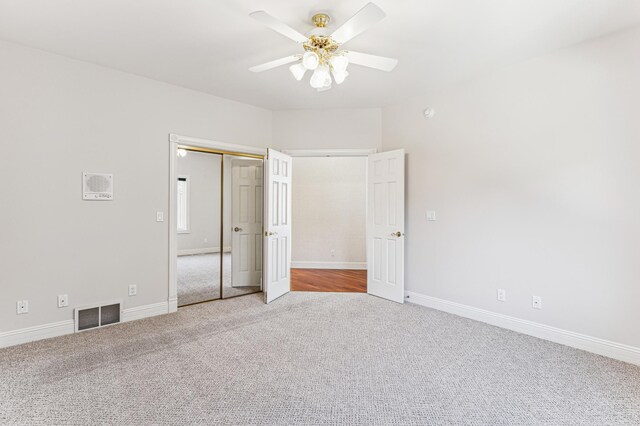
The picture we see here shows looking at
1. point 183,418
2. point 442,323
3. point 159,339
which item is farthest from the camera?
point 442,323

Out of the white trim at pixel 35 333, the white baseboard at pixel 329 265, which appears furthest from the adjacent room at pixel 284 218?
the white baseboard at pixel 329 265

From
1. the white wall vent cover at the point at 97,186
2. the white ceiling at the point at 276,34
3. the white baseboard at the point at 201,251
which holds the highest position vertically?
the white ceiling at the point at 276,34

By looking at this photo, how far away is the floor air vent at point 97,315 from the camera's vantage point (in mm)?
3203

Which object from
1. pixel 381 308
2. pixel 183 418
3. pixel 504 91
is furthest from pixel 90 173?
pixel 504 91

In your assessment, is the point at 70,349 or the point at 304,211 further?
the point at 304,211

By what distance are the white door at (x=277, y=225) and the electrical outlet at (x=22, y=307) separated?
237 centimetres

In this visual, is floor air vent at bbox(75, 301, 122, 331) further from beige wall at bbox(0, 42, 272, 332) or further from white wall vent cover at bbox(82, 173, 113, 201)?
white wall vent cover at bbox(82, 173, 113, 201)

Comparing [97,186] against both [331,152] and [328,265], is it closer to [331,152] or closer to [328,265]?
[331,152]

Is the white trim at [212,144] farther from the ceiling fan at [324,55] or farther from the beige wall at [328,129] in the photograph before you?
the ceiling fan at [324,55]

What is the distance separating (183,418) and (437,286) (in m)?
3.15

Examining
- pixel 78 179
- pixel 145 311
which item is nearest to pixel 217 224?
pixel 145 311

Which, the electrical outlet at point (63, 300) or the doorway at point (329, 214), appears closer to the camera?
the electrical outlet at point (63, 300)

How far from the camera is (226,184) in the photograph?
Result: 4523 mm

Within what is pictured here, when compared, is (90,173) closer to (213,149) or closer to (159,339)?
(213,149)
